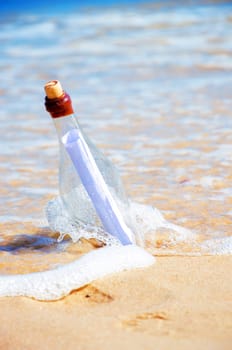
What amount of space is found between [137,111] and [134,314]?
302cm

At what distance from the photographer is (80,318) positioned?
2051 mm

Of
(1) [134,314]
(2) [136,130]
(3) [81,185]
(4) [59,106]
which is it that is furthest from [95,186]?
(2) [136,130]

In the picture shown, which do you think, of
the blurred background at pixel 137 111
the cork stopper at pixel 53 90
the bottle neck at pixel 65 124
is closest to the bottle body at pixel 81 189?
the bottle neck at pixel 65 124

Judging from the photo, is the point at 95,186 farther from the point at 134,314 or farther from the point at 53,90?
the point at 134,314

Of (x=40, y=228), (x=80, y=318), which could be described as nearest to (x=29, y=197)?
(x=40, y=228)

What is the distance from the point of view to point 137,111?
4.96 m

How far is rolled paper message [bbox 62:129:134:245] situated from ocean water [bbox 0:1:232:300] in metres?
0.12

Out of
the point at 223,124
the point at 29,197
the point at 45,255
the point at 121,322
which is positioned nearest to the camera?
the point at 121,322

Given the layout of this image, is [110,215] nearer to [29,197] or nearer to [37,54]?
[29,197]

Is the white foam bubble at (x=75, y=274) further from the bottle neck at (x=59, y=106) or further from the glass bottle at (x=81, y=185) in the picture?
the bottle neck at (x=59, y=106)

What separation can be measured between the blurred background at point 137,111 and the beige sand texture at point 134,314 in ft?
1.77

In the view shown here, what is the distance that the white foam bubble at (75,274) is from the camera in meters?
2.24

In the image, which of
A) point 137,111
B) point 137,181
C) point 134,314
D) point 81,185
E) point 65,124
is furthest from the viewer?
point 137,111

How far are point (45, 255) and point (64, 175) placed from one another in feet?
0.96
